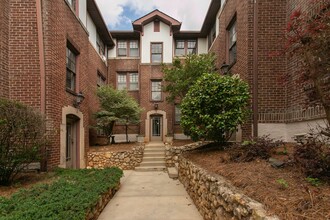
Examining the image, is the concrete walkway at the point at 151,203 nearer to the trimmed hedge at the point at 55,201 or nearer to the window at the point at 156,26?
the trimmed hedge at the point at 55,201

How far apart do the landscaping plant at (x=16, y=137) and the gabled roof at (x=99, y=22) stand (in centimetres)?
768

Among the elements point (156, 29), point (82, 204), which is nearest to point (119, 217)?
point (82, 204)

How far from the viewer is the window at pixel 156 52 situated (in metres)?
15.7

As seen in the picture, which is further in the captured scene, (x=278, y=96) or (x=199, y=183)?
(x=278, y=96)

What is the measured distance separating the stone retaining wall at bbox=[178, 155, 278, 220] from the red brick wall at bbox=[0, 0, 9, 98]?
573cm

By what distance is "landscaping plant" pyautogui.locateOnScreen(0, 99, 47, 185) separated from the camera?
4.67 metres

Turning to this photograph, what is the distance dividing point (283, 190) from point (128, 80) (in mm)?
14555

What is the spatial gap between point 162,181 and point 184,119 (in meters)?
2.48

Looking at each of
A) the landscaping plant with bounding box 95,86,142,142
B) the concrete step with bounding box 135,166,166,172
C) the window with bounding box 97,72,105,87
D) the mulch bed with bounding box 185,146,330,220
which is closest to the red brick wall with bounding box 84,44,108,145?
the landscaping plant with bounding box 95,86,142,142

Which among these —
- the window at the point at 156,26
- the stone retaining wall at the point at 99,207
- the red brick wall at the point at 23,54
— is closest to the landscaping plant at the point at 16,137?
the red brick wall at the point at 23,54

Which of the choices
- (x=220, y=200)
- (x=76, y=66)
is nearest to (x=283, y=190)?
(x=220, y=200)

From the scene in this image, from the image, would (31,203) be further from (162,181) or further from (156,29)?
(156,29)

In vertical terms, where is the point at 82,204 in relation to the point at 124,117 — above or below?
below

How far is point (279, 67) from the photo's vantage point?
712 cm
